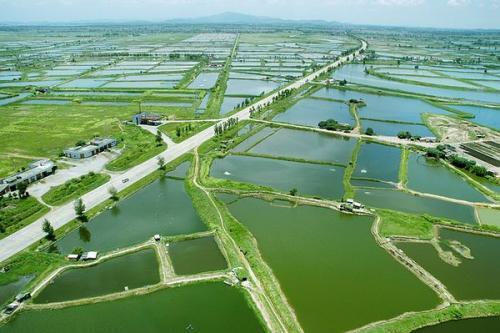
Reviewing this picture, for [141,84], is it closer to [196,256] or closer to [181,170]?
[181,170]

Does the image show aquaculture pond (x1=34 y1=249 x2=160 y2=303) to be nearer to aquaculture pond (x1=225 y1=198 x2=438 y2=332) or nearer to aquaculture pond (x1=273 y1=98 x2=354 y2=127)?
aquaculture pond (x1=225 y1=198 x2=438 y2=332)

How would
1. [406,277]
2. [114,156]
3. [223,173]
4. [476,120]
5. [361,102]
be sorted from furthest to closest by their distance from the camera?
[361,102], [476,120], [114,156], [223,173], [406,277]

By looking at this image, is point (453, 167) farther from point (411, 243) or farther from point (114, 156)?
point (114, 156)

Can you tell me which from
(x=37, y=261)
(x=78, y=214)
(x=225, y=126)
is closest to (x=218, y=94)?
(x=225, y=126)

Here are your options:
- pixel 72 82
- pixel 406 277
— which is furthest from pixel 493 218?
pixel 72 82

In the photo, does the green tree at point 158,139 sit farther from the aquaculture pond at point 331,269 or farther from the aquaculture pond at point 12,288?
the aquaculture pond at point 12,288

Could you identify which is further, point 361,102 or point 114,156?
point 361,102

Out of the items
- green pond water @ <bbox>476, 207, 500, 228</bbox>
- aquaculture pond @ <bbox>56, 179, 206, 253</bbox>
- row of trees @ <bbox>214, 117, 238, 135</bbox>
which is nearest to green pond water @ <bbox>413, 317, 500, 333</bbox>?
green pond water @ <bbox>476, 207, 500, 228</bbox>
